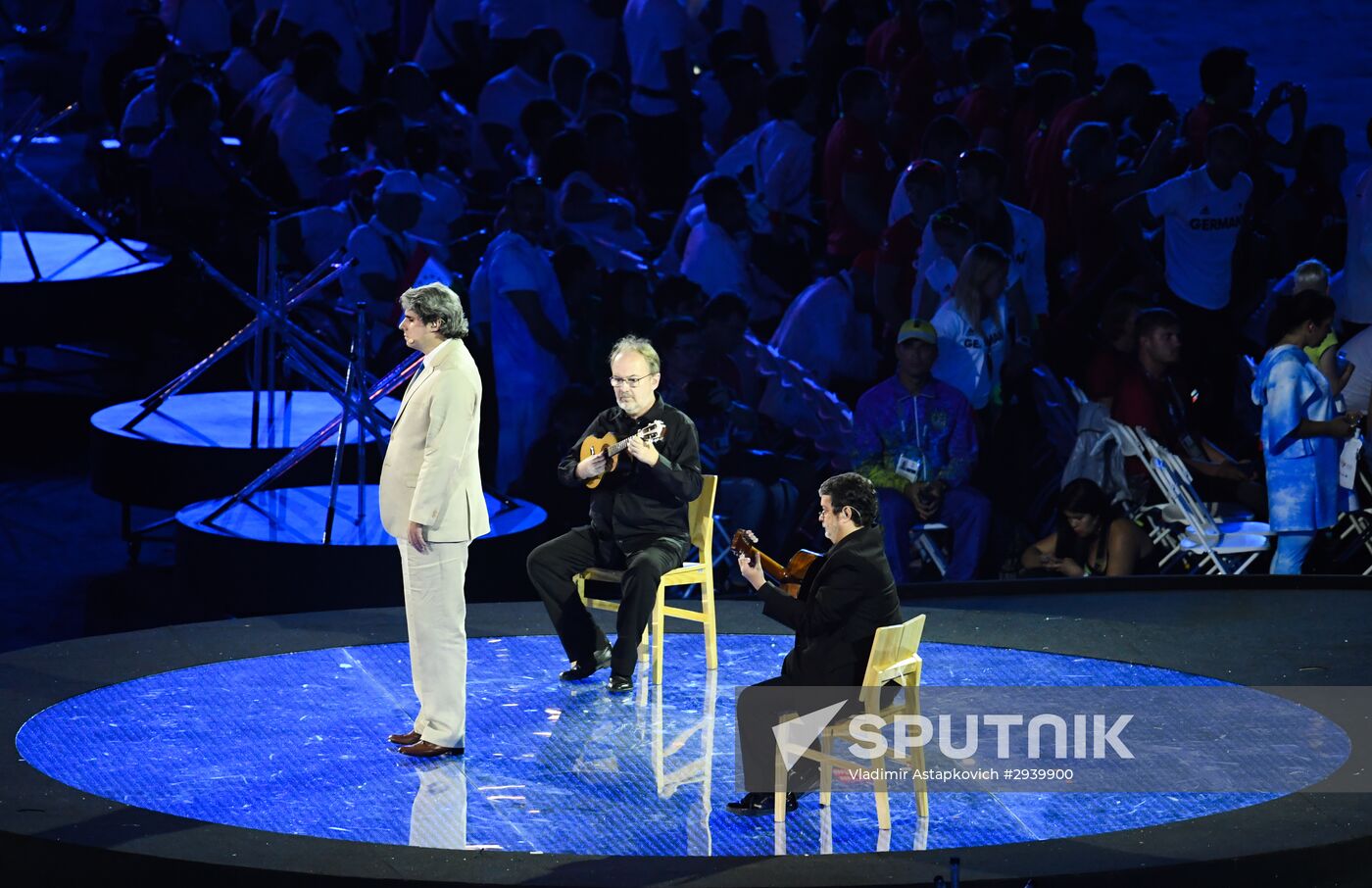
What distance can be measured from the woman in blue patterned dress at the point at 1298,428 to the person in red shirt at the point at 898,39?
2.83 metres

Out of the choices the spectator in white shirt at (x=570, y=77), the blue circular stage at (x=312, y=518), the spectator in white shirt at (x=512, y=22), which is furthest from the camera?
the spectator in white shirt at (x=512, y=22)

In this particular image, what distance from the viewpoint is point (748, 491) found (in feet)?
25.8

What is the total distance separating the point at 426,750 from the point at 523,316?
11.3 feet

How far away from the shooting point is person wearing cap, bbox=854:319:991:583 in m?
7.69

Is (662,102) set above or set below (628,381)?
above

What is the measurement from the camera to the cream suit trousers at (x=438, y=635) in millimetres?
5223

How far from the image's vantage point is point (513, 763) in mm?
5180

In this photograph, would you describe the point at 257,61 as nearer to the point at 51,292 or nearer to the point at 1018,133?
the point at 51,292

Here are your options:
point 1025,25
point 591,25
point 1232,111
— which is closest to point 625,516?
point 1232,111

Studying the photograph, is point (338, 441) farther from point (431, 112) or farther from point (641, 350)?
point (431, 112)

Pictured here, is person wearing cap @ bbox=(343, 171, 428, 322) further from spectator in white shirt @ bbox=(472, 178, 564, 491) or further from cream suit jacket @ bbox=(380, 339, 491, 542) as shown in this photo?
cream suit jacket @ bbox=(380, 339, 491, 542)

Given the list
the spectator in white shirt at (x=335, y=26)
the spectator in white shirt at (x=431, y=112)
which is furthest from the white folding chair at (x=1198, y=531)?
the spectator in white shirt at (x=335, y=26)

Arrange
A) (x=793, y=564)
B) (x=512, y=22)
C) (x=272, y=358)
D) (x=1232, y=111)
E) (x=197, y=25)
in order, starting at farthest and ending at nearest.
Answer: (x=197, y=25) < (x=512, y=22) < (x=1232, y=111) < (x=272, y=358) < (x=793, y=564)

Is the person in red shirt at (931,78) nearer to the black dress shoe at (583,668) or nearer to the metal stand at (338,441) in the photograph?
the metal stand at (338,441)
